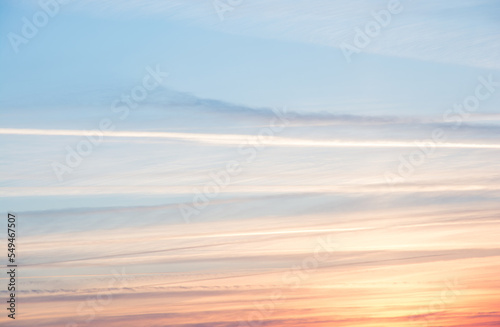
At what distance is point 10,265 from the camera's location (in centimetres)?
1132

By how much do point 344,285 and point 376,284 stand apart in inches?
23.7

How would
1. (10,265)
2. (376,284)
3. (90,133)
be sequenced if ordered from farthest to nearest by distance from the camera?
(376,284), (90,133), (10,265)

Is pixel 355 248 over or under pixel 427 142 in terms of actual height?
under

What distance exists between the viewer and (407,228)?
1328 cm

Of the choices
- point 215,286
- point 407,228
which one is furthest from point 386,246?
point 215,286

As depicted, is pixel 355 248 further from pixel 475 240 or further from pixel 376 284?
pixel 475 240

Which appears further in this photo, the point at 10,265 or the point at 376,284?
the point at 376,284

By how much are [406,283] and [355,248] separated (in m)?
1.13

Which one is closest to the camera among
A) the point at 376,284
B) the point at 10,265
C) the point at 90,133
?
the point at 10,265

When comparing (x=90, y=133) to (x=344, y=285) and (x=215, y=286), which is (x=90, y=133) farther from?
(x=344, y=285)

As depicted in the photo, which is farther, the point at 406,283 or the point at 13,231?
the point at 406,283

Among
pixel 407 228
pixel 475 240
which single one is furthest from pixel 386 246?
pixel 475 240

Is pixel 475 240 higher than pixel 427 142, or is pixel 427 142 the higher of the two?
pixel 427 142

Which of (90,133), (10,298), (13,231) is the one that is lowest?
(10,298)
